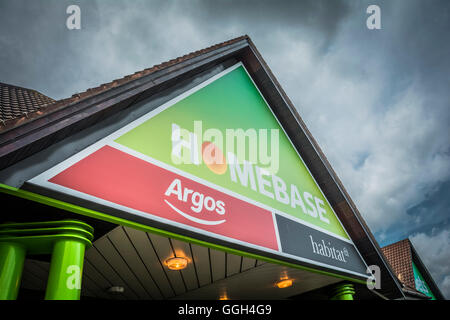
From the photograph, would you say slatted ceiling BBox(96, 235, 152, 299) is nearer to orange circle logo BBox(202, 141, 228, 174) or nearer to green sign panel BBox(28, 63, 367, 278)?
green sign panel BBox(28, 63, 367, 278)

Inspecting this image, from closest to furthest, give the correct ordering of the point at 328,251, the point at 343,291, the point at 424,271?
the point at 328,251
the point at 343,291
the point at 424,271

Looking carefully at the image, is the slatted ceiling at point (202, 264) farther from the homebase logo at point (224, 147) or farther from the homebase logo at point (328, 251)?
the homebase logo at point (328, 251)

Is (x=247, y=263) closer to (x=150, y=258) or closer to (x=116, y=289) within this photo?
(x=150, y=258)

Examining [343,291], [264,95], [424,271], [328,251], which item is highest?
[264,95]

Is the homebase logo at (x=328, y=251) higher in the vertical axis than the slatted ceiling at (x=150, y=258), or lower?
higher

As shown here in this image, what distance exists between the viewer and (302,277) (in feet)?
16.3

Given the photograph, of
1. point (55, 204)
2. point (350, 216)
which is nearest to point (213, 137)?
point (55, 204)

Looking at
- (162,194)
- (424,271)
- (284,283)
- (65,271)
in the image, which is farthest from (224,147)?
(424,271)

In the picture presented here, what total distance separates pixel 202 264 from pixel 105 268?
1.35m

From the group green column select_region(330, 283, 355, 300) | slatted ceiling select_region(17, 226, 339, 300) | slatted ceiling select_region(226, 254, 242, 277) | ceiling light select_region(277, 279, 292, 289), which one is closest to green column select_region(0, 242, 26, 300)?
slatted ceiling select_region(17, 226, 339, 300)

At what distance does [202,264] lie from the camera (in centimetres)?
428

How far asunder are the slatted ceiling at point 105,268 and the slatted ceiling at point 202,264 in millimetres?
1169

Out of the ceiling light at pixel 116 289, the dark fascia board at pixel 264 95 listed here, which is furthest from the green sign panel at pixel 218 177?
the ceiling light at pixel 116 289

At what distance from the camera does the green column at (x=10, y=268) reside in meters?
2.06
